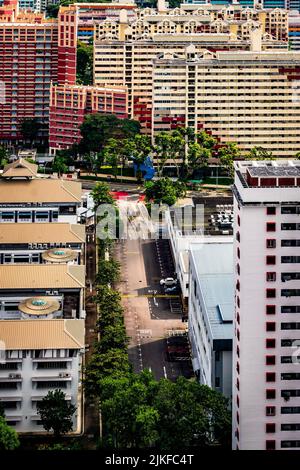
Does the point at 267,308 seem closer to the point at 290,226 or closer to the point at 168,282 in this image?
the point at 290,226

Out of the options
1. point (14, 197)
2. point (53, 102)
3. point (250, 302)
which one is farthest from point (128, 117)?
point (250, 302)

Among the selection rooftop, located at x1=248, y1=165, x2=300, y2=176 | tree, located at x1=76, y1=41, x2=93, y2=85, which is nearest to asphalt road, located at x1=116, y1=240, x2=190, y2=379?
rooftop, located at x1=248, y1=165, x2=300, y2=176

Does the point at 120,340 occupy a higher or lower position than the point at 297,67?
lower

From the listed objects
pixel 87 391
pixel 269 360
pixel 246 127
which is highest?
pixel 246 127

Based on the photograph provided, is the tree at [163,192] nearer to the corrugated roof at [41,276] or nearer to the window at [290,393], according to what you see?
the corrugated roof at [41,276]

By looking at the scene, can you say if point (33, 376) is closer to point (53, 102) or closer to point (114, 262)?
point (114, 262)

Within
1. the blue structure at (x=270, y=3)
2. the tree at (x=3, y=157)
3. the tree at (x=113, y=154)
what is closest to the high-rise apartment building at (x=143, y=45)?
the tree at (x=113, y=154)

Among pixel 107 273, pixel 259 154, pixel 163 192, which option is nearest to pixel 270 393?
pixel 107 273
